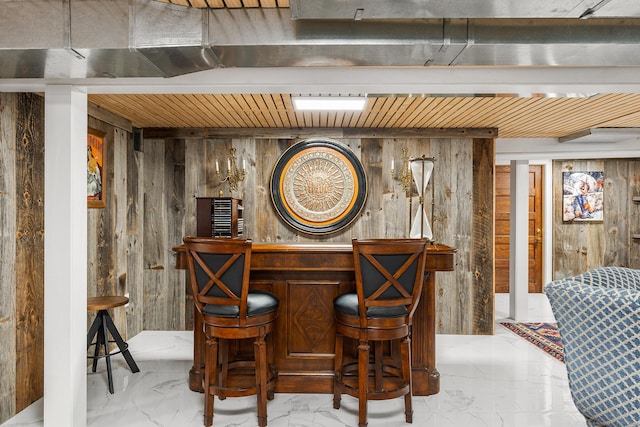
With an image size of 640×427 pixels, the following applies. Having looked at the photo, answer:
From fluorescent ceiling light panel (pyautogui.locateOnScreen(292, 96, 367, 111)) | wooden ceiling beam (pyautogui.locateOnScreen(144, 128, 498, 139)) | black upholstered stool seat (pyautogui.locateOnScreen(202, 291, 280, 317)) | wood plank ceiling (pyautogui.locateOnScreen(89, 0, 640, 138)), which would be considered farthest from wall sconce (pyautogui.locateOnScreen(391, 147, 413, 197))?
black upholstered stool seat (pyautogui.locateOnScreen(202, 291, 280, 317))

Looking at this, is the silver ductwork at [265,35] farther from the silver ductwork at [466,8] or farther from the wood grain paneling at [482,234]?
the wood grain paneling at [482,234]

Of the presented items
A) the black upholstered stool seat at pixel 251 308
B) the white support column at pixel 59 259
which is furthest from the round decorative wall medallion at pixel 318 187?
the white support column at pixel 59 259

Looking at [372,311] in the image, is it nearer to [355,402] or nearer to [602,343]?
[355,402]

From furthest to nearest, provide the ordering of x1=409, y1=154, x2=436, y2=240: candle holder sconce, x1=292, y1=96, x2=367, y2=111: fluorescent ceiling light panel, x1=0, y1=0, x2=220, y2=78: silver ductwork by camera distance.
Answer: x1=292, y1=96, x2=367, y2=111: fluorescent ceiling light panel, x1=409, y1=154, x2=436, y2=240: candle holder sconce, x1=0, y1=0, x2=220, y2=78: silver ductwork

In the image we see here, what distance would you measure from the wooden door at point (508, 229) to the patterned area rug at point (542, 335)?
76.2 inches

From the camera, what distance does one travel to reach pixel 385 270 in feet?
7.76

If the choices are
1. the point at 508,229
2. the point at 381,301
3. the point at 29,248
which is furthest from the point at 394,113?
the point at 508,229

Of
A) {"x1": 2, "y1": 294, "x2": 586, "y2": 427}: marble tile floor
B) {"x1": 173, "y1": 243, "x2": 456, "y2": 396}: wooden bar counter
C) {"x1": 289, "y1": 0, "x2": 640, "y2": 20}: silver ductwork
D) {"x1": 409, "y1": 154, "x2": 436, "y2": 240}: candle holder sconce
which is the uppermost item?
{"x1": 289, "y1": 0, "x2": 640, "y2": 20}: silver ductwork

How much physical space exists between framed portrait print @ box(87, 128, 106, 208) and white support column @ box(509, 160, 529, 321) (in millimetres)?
4650

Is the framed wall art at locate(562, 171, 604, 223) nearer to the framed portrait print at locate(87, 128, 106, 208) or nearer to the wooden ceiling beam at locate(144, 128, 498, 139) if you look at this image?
the wooden ceiling beam at locate(144, 128, 498, 139)

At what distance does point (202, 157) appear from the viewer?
4590 mm

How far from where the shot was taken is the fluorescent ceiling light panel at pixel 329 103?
3.32 m

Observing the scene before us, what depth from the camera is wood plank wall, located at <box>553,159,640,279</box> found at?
6.30m

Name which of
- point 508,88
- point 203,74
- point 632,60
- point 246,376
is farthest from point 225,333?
point 632,60
